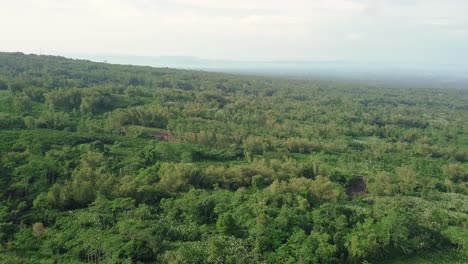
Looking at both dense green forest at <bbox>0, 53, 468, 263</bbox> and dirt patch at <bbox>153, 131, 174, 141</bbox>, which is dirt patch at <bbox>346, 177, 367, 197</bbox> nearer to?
dense green forest at <bbox>0, 53, 468, 263</bbox>

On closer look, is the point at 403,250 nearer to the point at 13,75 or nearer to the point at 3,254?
the point at 3,254

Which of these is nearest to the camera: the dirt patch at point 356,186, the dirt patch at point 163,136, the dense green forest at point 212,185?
the dense green forest at point 212,185

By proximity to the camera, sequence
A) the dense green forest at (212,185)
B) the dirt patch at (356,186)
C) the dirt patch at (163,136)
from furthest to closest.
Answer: the dirt patch at (163,136) < the dirt patch at (356,186) < the dense green forest at (212,185)

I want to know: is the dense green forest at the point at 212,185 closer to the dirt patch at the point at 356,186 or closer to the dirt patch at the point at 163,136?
the dirt patch at the point at 356,186

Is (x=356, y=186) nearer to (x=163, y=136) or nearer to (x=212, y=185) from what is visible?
(x=212, y=185)

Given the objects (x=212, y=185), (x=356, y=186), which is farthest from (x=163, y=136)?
(x=356, y=186)

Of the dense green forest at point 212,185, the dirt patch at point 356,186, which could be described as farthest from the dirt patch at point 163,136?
the dirt patch at point 356,186

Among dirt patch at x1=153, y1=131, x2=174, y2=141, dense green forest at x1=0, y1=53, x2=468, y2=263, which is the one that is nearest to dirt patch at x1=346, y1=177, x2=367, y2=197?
dense green forest at x1=0, y1=53, x2=468, y2=263

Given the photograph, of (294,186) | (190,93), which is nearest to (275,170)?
(294,186)
